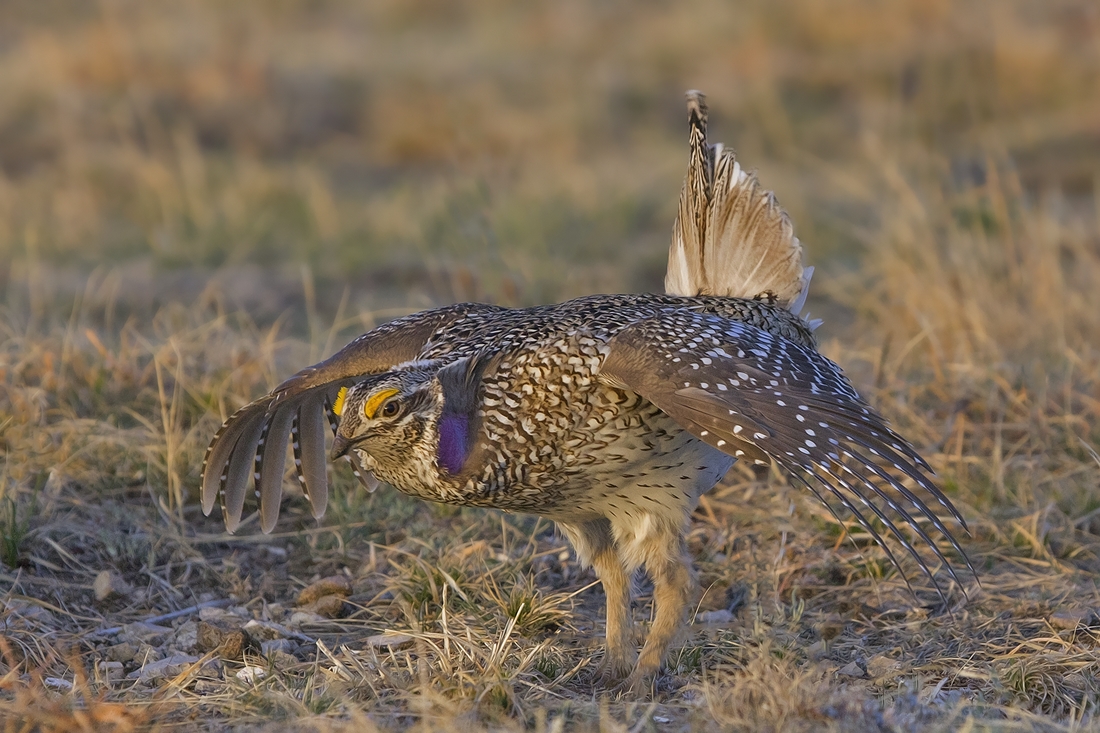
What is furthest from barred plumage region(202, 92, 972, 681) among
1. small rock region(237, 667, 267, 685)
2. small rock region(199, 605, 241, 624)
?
small rock region(237, 667, 267, 685)

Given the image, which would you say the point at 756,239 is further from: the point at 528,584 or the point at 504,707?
the point at 504,707

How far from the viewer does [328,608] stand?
4035 millimetres

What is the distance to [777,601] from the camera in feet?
13.2

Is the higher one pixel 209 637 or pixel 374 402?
pixel 374 402

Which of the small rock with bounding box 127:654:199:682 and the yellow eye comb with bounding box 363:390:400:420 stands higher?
the yellow eye comb with bounding box 363:390:400:420

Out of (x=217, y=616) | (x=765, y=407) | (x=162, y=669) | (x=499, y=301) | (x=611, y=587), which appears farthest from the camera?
(x=499, y=301)

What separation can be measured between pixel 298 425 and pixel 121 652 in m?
0.86

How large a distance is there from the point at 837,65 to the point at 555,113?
305cm

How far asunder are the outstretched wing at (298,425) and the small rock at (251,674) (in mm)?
582

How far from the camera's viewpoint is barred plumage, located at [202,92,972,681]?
10.6ft

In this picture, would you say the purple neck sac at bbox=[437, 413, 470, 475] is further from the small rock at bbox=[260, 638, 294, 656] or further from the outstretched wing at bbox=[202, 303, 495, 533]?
the small rock at bbox=[260, 638, 294, 656]

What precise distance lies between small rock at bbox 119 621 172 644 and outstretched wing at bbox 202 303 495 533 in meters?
0.35

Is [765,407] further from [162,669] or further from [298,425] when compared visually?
[162,669]

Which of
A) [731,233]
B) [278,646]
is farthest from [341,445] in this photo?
[731,233]
